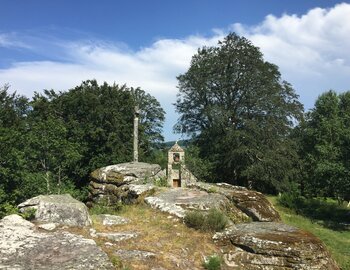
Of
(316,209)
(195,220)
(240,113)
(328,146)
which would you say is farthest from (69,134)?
(195,220)

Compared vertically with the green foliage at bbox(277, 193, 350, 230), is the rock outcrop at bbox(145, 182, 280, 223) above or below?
above

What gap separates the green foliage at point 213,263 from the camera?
397 inches

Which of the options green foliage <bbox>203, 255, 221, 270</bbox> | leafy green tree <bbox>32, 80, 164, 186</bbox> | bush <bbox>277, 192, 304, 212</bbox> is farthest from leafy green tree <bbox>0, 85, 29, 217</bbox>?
bush <bbox>277, 192, 304, 212</bbox>

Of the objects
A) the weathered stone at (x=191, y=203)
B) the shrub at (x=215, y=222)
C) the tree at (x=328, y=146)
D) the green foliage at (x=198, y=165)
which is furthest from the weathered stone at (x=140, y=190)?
the tree at (x=328, y=146)

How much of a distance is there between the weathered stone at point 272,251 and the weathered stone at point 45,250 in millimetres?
3837

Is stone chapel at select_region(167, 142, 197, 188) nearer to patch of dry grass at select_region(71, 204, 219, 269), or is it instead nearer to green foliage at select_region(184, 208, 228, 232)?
patch of dry grass at select_region(71, 204, 219, 269)

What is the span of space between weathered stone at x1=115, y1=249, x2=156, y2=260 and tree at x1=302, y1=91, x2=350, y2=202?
26152 mm

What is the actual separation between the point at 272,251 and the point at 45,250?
5862 mm

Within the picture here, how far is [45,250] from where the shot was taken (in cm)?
888

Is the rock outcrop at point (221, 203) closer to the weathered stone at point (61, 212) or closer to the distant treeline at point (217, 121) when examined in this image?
the weathered stone at point (61, 212)

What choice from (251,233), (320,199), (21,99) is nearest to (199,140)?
(320,199)

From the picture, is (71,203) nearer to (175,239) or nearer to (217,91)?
(175,239)

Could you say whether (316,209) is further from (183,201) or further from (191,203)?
(191,203)

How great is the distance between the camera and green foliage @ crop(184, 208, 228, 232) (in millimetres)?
12289
